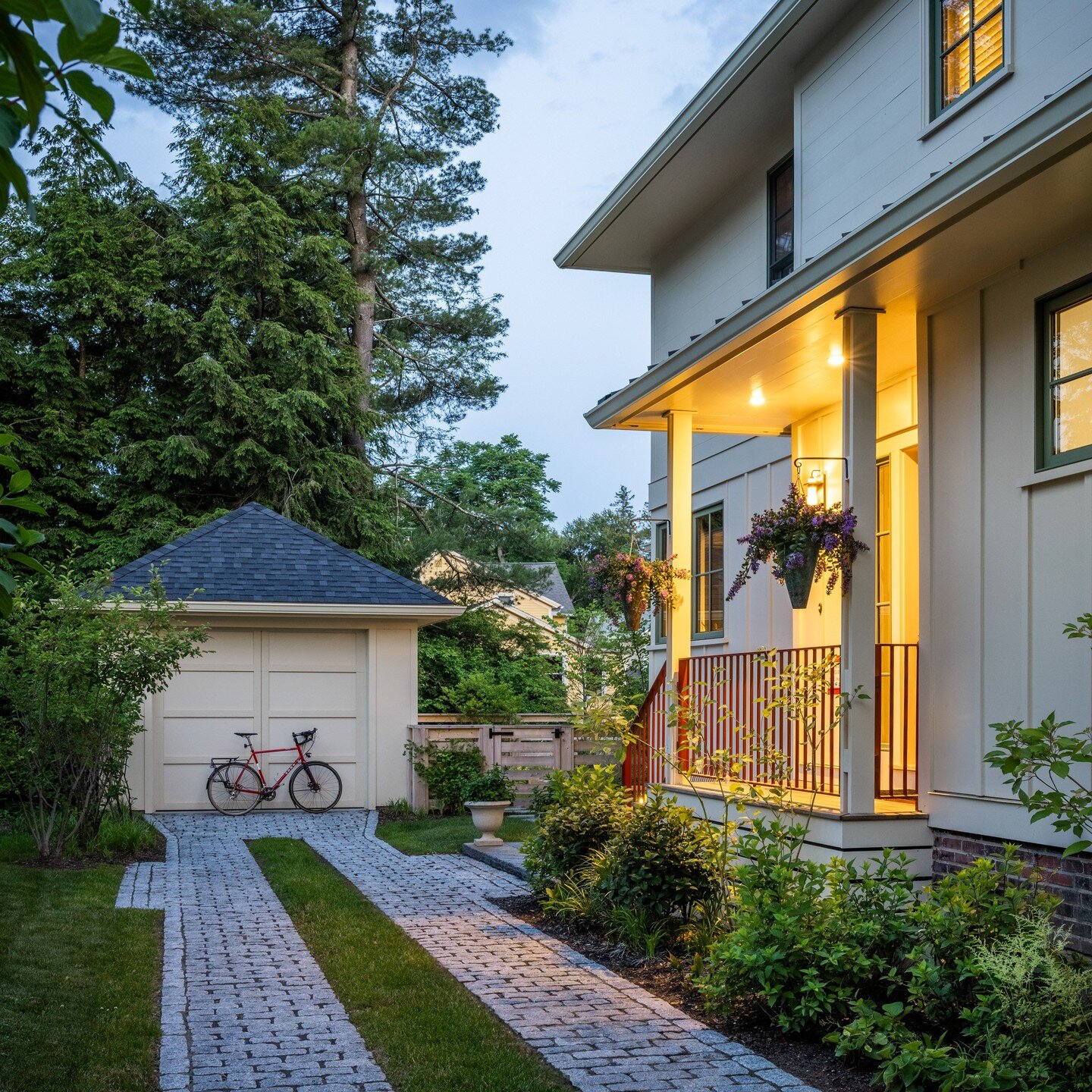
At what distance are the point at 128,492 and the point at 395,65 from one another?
1148 cm

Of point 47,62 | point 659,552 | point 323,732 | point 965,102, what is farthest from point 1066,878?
point 323,732

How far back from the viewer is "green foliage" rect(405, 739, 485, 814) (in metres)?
14.5

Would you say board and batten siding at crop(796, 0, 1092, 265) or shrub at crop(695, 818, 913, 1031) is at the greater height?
board and batten siding at crop(796, 0, 1092, 265)

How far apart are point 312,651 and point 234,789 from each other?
6.30ft

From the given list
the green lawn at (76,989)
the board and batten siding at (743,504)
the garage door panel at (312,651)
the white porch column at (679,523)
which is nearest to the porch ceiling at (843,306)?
the white porch column at (679,523)

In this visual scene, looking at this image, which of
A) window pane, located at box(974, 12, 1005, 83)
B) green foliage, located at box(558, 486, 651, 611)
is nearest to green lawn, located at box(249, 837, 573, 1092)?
window pane, located at box(974, 12, 1005, 83)

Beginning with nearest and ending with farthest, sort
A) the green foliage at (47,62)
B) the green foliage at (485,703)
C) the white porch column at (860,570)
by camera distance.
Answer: the green foliage at (47,62) → the white porch column at (860,570) → the green foliage at (485,703)

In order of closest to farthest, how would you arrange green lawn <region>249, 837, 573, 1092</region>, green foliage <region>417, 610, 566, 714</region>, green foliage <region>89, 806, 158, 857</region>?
green lawn <region>249, 837, 573, 1092</region>
green foliage <region>89, 806, 158, 857</region>
green foliage <region>417, 610, 566, 714</region>

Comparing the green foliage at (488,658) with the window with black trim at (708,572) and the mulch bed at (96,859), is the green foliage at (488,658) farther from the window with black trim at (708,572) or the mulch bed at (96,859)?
the mulch bed at (96,859)

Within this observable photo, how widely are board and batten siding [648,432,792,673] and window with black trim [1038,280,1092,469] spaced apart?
130 inches

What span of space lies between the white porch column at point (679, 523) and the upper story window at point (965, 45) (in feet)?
9.02

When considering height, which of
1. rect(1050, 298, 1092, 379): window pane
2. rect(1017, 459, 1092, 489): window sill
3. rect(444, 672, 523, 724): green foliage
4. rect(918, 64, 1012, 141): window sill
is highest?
rect(918, 64, 1012, 141): window sill

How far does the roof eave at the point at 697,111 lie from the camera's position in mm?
8875

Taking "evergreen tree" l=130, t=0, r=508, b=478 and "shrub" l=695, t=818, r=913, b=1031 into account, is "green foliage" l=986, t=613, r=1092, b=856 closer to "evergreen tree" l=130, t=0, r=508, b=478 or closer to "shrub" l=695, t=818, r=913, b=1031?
"shrub" l=695, t=818, r=913, b=1031
